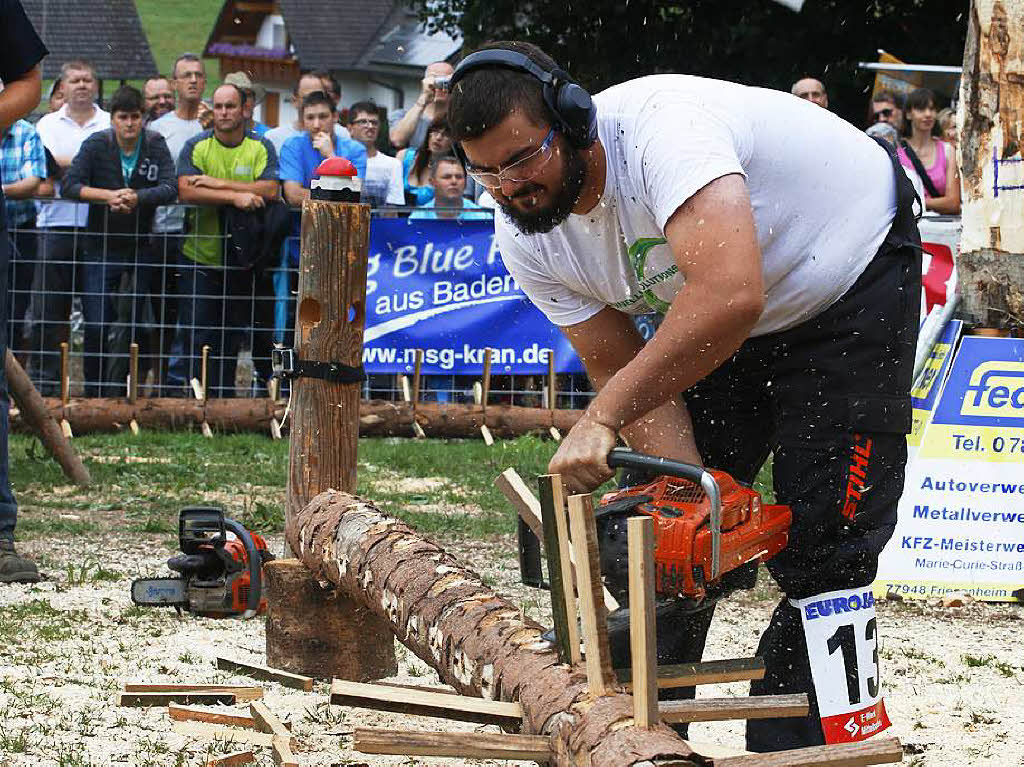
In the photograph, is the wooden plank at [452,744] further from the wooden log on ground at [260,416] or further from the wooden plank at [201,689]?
the wooden log on ground at [260,416]

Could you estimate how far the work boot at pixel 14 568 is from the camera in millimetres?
4934

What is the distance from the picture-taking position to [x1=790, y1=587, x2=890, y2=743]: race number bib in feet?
9.97

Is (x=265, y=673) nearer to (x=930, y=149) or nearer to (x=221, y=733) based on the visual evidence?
(x=221, y=733)

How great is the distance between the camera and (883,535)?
9.87 ft

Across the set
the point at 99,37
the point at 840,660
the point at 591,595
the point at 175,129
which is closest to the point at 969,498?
the point at 840,660

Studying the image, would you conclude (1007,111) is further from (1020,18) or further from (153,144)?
(153,144)

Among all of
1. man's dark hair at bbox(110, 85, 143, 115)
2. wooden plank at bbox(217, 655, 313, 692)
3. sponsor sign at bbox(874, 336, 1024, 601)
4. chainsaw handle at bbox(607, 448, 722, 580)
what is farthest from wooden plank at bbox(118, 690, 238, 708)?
man's dark hair at bbox(110, 85, 143, 115)

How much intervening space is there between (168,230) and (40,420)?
2788mm

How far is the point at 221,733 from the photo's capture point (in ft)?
11.4

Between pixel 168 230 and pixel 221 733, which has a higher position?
pixel 168 230

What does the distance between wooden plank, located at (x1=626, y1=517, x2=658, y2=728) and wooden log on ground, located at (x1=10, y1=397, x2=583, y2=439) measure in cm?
614

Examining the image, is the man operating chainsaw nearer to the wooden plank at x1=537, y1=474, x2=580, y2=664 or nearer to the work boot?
the wooden plank at x1=537, y1=474, x2=580, y2=664

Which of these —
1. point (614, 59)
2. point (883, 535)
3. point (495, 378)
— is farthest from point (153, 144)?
point (614, 59)

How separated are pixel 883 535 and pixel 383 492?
416 centimetres
